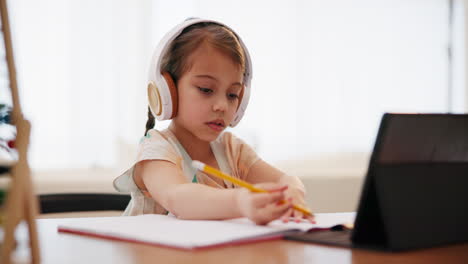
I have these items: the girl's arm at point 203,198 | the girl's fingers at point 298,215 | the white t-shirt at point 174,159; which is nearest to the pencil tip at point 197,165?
the girl's arm at point 203,198

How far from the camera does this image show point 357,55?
441 centimetres

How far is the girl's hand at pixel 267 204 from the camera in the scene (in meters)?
0.75

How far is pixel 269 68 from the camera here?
13.7 feet

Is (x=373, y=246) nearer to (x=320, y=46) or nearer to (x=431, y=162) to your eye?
(x=431, y=162)

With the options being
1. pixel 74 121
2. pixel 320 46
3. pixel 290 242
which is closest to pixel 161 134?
pixel 290 242

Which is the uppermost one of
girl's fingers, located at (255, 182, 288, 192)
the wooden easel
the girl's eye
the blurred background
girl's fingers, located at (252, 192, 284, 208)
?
the wooden easel

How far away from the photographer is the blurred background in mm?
3717

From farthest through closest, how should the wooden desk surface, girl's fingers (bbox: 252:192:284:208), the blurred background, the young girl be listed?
the blurred background
the young girl
girl's fingers (bbox: 252:192:284:208)
the wooden desk surface

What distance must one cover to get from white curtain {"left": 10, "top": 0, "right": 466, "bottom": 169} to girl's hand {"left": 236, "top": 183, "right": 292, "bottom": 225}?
8.24 feet

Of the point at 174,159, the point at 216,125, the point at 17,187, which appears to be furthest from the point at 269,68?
the point at 17,187

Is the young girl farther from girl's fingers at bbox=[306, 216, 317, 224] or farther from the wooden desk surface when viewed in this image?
the wooden desk surface

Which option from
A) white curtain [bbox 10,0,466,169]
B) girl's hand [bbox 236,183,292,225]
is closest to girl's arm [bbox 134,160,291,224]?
girl's hand [bbox 236,183,292,225]

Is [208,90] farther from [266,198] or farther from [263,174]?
[266,198]

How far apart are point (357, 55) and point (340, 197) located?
1.73 metres
